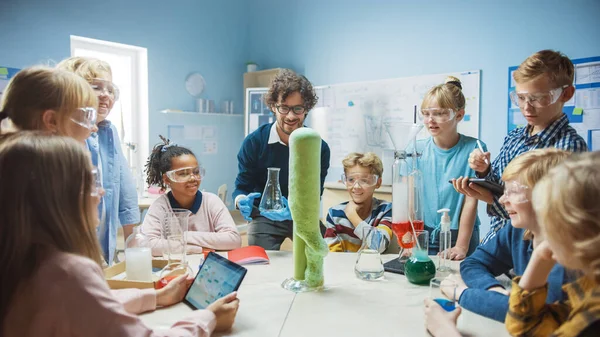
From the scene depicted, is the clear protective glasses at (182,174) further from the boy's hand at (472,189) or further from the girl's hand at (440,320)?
the girl's hand at (440,320)

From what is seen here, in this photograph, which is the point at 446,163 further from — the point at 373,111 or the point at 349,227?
the point at 373,111

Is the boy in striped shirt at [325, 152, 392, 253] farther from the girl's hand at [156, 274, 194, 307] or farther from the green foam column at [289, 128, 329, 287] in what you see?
the girl's hand at [156, 274, 194, 307]

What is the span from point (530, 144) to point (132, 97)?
418cm

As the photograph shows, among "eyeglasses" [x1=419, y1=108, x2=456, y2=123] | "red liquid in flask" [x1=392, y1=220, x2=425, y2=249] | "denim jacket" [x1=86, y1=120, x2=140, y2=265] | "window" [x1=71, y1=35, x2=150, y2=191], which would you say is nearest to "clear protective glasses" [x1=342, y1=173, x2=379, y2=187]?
"eyeglasses" [x1=419, y1=108, x2=456, y2=123]

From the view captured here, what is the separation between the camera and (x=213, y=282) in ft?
4.16

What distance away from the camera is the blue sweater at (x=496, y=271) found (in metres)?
1.18

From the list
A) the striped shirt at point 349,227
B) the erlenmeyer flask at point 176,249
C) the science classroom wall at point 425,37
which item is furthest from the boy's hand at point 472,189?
the science classroom wall at point 425,37

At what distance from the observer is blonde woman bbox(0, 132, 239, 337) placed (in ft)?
2.76

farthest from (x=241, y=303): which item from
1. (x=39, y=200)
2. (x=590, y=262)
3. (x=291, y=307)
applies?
(x=590, y=262)

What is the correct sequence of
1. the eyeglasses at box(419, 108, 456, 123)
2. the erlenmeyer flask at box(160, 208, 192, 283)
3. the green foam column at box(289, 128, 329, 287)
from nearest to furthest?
1. the green foam column at box(289, 128, 329, 287)
2. the erlenmeyer flask at box(160, 208, 192, 283)
3. the eyeglasses at box(419, 108, 456, 123)

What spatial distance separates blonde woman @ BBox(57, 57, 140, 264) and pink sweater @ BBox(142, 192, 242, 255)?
0.21 meters

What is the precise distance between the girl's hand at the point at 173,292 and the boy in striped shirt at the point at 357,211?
2.98 feet

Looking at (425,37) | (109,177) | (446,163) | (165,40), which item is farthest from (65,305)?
(165,40)

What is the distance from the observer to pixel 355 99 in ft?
16.0
